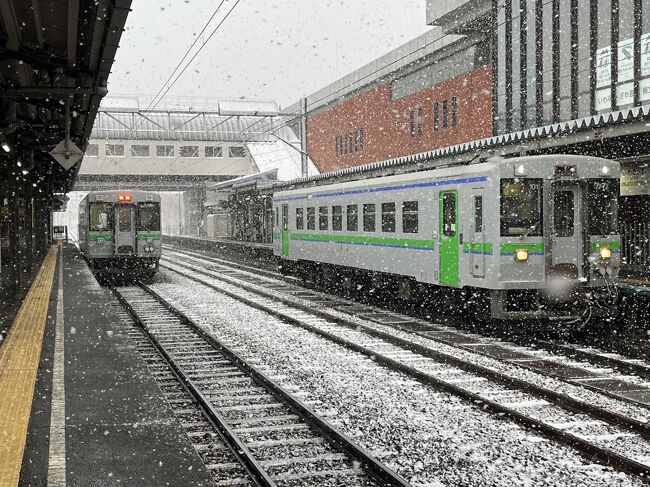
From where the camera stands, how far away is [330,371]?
1010 centimetres

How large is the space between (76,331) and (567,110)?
18348 mm

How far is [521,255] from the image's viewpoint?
40.3 feet

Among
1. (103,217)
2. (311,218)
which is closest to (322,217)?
(311,218)

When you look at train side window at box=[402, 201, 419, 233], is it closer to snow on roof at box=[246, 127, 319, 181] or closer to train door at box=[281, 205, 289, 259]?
train door at box=[281, 205, 289, 259]

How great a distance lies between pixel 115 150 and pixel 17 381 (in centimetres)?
5460

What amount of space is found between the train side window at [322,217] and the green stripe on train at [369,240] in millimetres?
240

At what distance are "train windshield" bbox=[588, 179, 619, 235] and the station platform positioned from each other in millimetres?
7617

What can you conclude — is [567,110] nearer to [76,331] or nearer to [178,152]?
[76,331]

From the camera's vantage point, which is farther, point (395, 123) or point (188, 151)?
point (188, 151)

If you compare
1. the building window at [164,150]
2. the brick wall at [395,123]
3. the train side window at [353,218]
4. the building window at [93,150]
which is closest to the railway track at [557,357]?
the train side window at [353,218]

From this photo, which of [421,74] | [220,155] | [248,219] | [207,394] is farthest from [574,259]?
[220,155]

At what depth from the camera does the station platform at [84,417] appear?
5297 millimetres

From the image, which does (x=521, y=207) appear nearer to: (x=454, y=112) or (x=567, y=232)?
(x=567, y=232)

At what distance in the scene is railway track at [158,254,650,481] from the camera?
6.75 metres
